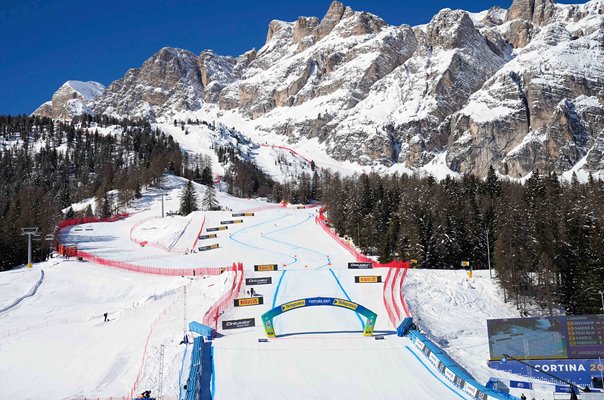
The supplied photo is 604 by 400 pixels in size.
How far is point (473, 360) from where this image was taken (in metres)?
34.3

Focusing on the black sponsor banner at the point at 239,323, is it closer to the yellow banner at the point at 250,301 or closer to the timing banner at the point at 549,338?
the yellow banner at the point at 250,301

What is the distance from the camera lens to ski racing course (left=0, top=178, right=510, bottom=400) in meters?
26.6

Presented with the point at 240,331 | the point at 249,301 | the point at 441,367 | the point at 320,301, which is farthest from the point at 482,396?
the point at 249,301

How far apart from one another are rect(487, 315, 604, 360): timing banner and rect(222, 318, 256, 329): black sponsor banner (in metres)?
14.6

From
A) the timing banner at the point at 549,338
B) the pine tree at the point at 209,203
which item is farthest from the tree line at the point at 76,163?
the timing banner at the point at 549,338

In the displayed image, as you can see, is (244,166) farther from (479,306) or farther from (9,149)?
(479,306)

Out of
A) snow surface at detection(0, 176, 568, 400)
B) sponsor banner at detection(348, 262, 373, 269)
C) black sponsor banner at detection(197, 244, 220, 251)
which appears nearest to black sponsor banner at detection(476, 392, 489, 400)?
snow surface at detection(0, 176, 568, 400)

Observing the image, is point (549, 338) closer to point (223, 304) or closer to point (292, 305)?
point (292, 305)

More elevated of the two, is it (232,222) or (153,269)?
(232,222)

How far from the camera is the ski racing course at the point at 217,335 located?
2664 cm

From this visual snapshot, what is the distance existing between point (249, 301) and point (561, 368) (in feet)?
67.4

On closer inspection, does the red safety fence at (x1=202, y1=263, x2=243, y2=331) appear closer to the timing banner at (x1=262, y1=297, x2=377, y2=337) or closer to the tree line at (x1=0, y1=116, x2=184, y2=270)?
the timing banner at (x1=262, y1=297, x2=377, y2=337)

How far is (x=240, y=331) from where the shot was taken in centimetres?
3509

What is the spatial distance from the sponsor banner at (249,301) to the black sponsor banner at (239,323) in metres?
4.26
